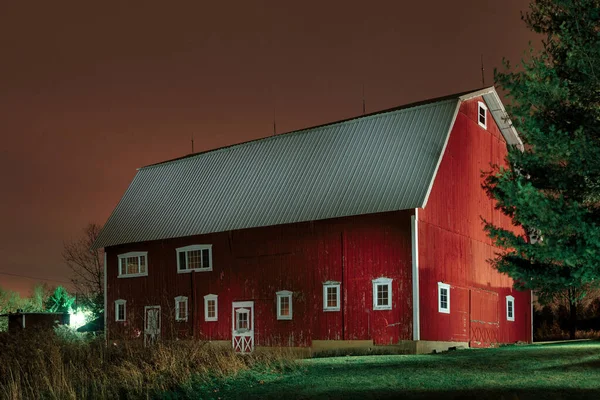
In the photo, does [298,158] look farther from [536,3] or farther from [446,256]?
[536,3]

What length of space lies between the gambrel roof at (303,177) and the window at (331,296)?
2.46 m

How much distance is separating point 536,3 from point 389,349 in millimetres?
11653

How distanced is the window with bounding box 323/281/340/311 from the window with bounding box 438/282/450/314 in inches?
139

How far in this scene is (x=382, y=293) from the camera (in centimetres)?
2600

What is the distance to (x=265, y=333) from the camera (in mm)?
29391

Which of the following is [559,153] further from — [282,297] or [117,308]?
[117,308]

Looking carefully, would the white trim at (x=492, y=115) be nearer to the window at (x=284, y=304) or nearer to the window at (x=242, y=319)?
the window at (x=284, y=304)

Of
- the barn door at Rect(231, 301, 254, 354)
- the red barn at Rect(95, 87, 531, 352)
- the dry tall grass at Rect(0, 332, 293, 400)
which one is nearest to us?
the dry tall grass at Rect(0, 332, 293, 400)

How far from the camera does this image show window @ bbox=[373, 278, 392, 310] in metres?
25.8

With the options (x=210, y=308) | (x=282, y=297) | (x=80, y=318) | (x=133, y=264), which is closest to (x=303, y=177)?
(x=282, y=297)

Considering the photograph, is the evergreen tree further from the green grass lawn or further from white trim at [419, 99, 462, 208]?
white trim at [419, 99, 462, 208]

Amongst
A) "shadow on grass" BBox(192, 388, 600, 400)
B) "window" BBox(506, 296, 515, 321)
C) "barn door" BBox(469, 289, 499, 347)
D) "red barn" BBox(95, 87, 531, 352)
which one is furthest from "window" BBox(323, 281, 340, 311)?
"shadow on grass" BBox(192, 388, 600, 400)

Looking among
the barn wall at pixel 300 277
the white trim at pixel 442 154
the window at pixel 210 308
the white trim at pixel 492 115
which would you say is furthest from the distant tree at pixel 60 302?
the white trim at pixel 442 154

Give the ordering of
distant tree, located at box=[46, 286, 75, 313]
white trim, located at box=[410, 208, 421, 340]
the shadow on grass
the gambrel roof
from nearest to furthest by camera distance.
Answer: the shadow on grass
white trim, located at box=[410, 208, 421, 340]
the gambrel roof
distant tree, located at box=[46, 286, 75, 313]
